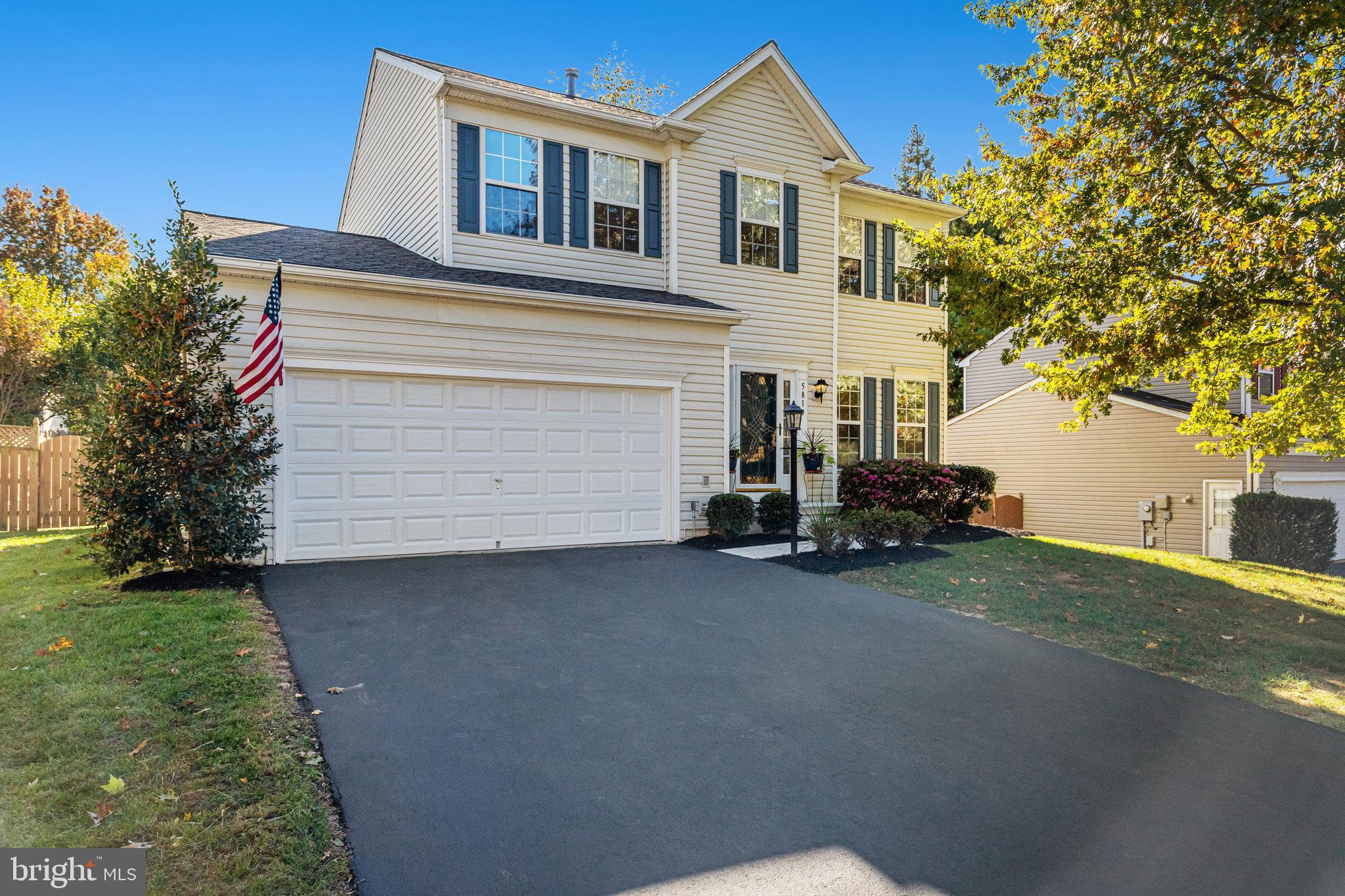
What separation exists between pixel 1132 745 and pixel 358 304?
8.66 metres

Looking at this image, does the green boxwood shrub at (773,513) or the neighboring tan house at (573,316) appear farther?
the green boxwood shrub at (773,513)

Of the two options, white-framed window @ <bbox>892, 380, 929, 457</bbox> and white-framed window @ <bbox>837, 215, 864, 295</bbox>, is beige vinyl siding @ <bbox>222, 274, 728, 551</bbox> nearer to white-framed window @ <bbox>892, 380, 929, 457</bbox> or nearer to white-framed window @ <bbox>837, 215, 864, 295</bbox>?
white-framed window @ <bbox>837, 215, 864, 295</bbox>

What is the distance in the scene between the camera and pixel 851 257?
578 inches

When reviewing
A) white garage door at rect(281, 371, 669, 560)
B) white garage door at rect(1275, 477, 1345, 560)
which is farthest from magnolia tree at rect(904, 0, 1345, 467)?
white garage door at rect(1275, 477, 1345, 560)

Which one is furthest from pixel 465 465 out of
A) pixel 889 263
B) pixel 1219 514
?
pixel 1219 514

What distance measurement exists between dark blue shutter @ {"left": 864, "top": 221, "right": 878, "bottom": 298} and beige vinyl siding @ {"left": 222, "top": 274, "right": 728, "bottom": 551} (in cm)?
459

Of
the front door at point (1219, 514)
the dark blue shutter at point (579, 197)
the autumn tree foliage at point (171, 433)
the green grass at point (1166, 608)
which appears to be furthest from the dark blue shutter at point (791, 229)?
the front door at point (1219, 514)

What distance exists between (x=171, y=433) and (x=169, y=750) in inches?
188

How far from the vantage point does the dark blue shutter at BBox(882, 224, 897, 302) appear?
49.2 feet

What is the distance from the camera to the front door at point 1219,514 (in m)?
17.1

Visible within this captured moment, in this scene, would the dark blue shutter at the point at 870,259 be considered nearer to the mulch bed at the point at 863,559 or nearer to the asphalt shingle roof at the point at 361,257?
the asphalt shingle roof at the point at 361,257

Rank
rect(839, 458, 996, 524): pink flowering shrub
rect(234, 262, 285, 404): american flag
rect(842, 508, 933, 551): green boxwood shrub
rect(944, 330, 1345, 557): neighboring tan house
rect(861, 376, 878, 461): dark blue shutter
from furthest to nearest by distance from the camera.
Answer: rect(944, 330, 1345, 557): neighboring tan house → rect(861, 376, 878, 461): dark blue shutter → rect(839, 458, 996, 524): pink flowering shrub → rect(842, 508, 933, 551): green boxwood shrub → rect(234, 262, 285, 404): american flag

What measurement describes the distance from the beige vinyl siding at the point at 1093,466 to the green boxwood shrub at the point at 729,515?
8958 millimetres

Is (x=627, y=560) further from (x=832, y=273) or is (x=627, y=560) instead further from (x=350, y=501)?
(x=832, y=273)
